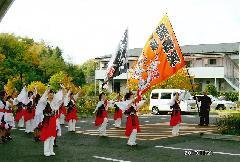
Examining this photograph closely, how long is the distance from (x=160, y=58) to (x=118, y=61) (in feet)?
11.8

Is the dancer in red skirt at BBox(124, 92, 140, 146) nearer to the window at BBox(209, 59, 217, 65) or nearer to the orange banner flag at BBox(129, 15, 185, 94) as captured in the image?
the orange banner flag at BBox(129, 15, 185, 94)

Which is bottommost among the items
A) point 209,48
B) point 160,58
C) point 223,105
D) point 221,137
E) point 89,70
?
point 221,137

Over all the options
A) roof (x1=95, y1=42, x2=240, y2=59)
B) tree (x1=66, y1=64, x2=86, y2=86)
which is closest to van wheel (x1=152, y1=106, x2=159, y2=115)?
roof (x1=95, y1=42, x2=240, y2=59)

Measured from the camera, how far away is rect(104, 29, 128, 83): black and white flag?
18255mm

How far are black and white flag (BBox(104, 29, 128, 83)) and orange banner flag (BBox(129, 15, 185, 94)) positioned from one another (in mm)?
2185

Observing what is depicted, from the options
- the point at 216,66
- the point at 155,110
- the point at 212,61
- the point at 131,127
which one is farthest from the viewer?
the point at 212,61

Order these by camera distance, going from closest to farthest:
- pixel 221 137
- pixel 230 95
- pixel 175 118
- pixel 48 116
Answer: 1. pixel 48 116
2. pixel 221 137
3. pixel 175 118
4. pixel 230 95

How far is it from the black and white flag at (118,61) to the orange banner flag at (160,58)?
7.17 ft

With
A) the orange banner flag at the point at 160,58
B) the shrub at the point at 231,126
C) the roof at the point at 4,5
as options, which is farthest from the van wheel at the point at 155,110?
the roof at the point at 4,5

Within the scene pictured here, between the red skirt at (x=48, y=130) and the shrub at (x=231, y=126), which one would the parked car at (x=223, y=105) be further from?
the red skirt at (x=48, y=130)

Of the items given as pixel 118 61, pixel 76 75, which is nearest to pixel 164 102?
pixel 118 61

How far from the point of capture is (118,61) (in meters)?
19.2

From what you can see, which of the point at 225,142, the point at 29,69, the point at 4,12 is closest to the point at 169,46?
Answer: the point at 225,142

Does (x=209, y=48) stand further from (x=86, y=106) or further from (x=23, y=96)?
(x=23, y=96)
